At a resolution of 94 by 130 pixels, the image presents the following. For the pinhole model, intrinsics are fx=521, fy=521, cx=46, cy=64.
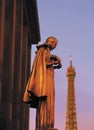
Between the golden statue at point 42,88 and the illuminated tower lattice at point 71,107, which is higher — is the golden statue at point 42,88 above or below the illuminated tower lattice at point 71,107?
below

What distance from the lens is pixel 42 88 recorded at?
56.2ft

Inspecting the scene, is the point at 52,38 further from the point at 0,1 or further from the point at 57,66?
the point at 0,1

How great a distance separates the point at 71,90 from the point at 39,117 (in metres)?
109

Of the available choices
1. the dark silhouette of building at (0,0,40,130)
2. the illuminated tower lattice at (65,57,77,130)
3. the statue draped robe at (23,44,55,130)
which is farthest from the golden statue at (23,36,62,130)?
the illuminated tower lattice at (65,57,77,130)

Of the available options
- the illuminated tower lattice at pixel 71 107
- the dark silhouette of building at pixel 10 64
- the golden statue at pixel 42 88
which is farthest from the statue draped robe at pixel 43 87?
the illuminated tower lattice at pixel 71 107

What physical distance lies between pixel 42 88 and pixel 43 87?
49 mm

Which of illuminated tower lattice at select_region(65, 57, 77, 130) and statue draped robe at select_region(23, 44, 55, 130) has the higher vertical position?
illuminated tower lattice at select_region(65, 57, 77, 130)

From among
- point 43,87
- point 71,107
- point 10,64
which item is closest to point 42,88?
point 43,87

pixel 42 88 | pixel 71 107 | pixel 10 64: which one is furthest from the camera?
pixel 71 107

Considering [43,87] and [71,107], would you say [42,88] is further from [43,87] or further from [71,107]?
[71,107]

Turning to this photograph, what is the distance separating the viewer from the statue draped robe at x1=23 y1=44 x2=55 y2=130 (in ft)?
55.6

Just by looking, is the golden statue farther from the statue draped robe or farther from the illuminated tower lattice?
the illuminated tower lattice

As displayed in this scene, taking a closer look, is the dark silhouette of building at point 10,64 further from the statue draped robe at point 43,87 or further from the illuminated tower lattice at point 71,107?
the illuminated tower lattice at point 71,107

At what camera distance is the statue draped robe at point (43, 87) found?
16.9 m
